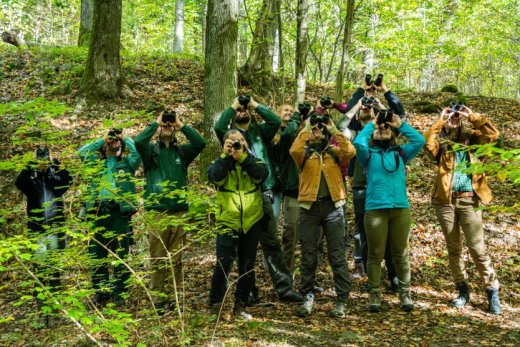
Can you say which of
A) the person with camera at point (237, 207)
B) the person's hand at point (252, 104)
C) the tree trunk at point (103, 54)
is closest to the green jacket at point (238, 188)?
the person with camera at point (237, 207)

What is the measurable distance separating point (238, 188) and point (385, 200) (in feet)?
5.19

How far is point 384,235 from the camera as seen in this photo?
495 centimetres

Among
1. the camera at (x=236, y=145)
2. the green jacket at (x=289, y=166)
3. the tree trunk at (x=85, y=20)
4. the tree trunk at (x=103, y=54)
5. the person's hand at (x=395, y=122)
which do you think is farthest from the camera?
the tree trunk at (x=85, y=20)

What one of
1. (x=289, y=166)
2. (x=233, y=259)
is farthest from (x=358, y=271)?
(x=233, y=259)

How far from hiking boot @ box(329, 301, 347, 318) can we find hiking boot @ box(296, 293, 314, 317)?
22cm

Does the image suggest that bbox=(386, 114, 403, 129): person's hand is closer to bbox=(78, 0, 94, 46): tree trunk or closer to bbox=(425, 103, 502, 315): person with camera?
bbox=(425, 103, 502, 315): person with camera

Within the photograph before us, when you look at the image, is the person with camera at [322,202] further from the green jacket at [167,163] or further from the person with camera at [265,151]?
the green jacket at [167,163]

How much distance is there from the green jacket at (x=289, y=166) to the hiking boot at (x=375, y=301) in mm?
1375

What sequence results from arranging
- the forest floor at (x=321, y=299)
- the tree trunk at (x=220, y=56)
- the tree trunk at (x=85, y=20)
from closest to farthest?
1. the forest floor at (x=321, y=299)
2. the tree trunk at (x=220, y=56)
3. the tree trunk at (x=85, y=20)

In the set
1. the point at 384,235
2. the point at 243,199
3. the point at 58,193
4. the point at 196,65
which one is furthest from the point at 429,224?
the point at 196,65

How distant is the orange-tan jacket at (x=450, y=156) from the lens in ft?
16.8

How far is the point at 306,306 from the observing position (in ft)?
15.8

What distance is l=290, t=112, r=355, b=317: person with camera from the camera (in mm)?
4863

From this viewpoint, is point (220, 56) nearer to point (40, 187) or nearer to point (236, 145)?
point (236, 145)
